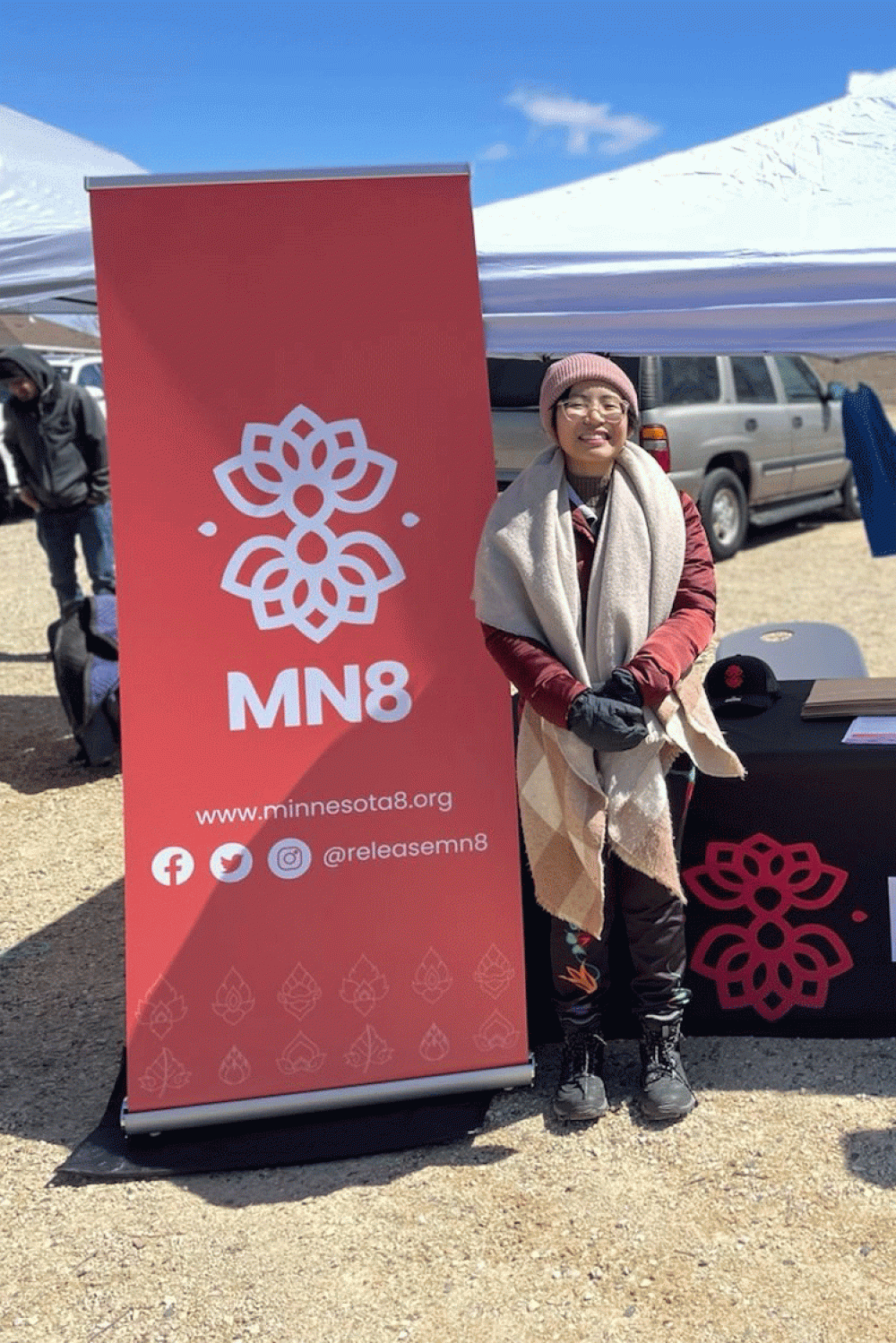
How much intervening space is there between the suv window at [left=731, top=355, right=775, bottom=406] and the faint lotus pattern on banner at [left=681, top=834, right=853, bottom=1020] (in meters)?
8.30

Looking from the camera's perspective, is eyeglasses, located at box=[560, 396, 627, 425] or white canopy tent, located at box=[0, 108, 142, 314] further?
white canopy tent, located at box=[0, 108, 142, 314]

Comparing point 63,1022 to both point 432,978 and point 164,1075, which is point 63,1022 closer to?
point 164,1075

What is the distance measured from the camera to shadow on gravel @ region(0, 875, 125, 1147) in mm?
3520

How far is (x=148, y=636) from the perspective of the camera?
3248 millimetres

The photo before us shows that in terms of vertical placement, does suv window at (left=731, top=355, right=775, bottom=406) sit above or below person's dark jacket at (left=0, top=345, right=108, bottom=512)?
above

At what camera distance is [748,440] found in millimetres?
11250

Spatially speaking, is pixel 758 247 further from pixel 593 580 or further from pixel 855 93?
pixel 855 93

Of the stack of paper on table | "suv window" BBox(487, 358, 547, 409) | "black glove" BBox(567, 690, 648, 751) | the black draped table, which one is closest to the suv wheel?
"suv window" BBox(487, 358, 547, 409)

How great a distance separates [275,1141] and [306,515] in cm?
152

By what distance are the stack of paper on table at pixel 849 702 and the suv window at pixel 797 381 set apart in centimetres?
858

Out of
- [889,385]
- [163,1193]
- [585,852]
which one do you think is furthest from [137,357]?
[889,385]

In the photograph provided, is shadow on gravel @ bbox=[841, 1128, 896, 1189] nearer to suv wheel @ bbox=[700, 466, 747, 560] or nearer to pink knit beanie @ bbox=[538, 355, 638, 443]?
pink knit beanie @ bbox=[538, 355, 638, 443]

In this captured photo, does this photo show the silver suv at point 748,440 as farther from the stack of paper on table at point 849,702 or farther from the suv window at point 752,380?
the stack of paper on table at point 849,702

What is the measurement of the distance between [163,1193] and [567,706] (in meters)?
1.46
